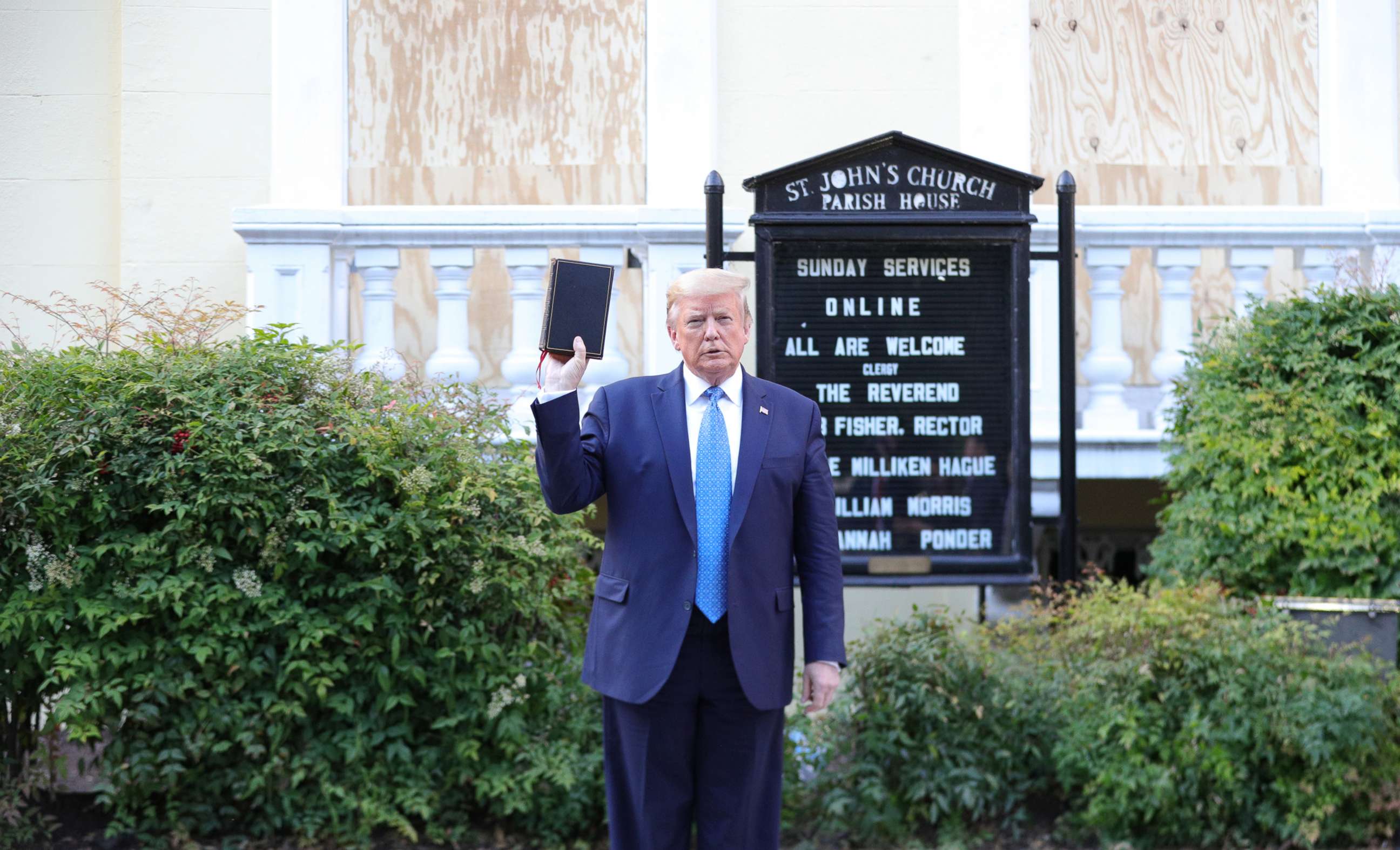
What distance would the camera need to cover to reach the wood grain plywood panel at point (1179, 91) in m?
6.90

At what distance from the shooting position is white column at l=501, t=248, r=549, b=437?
621 cm

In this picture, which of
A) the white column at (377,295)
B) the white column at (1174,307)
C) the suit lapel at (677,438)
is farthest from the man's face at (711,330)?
the white column at (1174,307)

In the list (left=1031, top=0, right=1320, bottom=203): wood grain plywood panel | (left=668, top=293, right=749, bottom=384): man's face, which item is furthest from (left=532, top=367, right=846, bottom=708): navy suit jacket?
(left=1031, top=0, right=1320, bottom=203): wood grain plywood panel

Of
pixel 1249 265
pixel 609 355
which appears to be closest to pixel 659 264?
pixel 609 355

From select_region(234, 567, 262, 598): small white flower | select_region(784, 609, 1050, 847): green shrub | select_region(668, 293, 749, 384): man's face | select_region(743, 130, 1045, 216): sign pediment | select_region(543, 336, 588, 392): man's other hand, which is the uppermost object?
select_region(743, 130, 1045, 216): sign pediment

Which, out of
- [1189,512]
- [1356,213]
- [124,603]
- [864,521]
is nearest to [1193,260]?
[1356,213]

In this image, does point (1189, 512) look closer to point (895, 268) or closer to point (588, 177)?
point (895, 268)

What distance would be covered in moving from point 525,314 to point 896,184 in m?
2.05

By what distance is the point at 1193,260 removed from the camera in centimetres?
621

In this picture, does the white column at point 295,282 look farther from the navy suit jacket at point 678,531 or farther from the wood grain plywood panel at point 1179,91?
the wood grain plywood panel at point 1179,91

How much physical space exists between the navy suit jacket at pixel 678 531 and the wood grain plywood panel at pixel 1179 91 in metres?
4.17

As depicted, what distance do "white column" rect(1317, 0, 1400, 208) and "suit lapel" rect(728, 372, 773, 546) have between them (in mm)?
4487

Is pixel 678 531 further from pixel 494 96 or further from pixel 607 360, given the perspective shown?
pixel 494 96

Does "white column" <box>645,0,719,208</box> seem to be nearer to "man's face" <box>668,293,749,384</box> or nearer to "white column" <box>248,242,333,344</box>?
"white column" <box>248,242,333,344</box>
